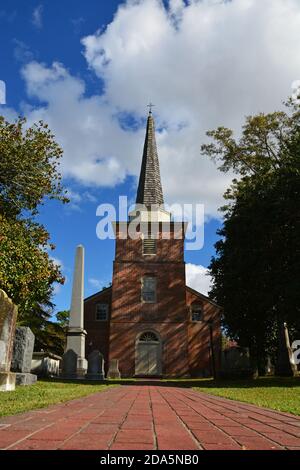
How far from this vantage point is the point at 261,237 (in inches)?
776

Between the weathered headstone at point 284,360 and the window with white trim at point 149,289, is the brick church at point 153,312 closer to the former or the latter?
the window with white trim at point 149,289

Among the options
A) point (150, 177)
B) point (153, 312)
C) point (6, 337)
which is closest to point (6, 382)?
point (6, 337)

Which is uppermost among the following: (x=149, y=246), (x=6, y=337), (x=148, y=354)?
(x=149, y=246)

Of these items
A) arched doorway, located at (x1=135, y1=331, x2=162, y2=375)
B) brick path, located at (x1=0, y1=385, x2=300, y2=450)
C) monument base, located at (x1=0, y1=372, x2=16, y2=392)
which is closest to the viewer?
brick path, located at (x1=0, y1=385, x2=300, y2=450)

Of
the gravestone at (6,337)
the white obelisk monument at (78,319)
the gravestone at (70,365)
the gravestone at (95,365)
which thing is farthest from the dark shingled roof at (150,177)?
the gravestone at (6,337)

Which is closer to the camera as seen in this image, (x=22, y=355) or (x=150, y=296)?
(x=22, y=355)

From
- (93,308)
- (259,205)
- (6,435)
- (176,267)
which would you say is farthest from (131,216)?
(6,435)

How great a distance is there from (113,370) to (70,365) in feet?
21.4

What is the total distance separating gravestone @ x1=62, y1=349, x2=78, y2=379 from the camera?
19.6 meters

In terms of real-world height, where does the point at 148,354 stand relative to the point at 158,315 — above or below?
below

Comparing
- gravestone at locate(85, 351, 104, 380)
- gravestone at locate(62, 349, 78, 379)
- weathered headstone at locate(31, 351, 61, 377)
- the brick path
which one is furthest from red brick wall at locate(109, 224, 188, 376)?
the brick path

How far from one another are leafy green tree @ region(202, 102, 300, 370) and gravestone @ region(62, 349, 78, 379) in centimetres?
1003

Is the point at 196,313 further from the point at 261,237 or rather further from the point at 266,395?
the point at 266,395

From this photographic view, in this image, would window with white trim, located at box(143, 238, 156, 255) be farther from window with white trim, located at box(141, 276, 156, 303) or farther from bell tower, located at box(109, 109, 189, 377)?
window with white trim, located at box(141, 276, 156, 303)
